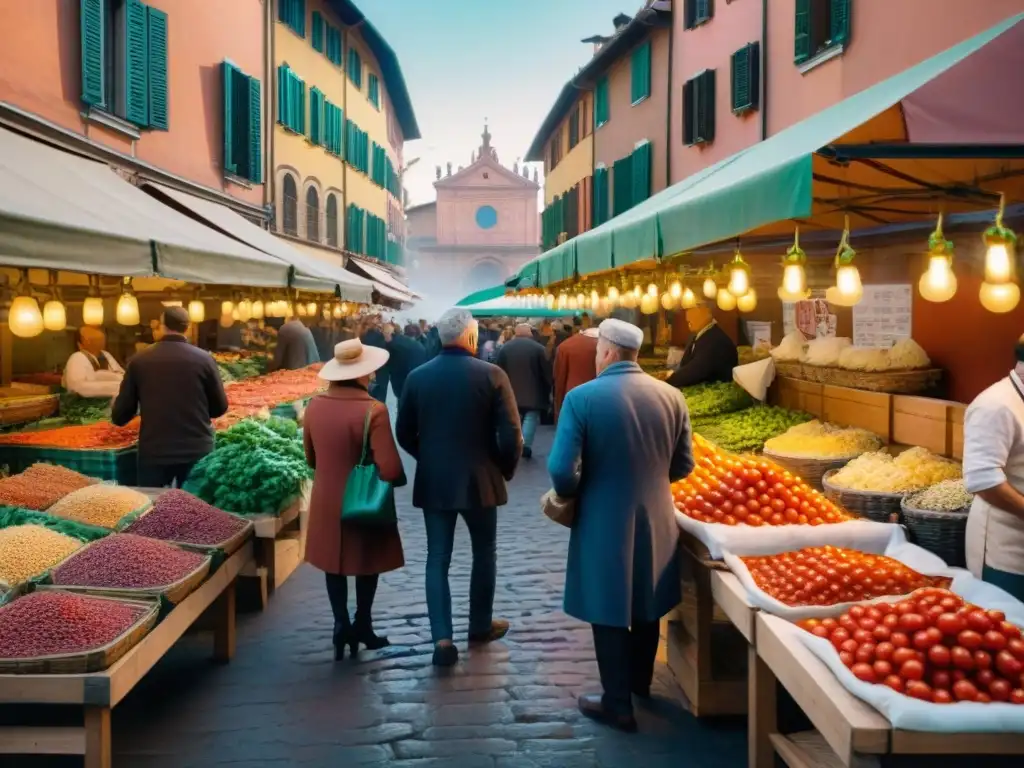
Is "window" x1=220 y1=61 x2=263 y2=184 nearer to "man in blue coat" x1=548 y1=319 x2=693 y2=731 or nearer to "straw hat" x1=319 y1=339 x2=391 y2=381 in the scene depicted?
"straw hat" x1=319 y1=339 x2=391 y2=381

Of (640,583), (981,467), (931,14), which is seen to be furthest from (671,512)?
(931,14)

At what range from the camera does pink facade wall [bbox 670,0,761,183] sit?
568 inches

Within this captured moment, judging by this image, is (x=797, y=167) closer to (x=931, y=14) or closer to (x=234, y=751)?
(x=234, y=751)

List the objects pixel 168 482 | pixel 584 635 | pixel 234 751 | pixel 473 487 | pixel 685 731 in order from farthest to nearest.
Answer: pixel 168 482 → pixel 584 635 → pixel 473 487 → pixel 685 731 → pixel 234 751

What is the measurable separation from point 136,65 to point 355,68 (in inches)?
647

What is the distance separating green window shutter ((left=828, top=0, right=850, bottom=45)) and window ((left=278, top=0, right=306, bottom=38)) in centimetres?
1240

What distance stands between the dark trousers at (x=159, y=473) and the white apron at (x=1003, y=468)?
5.08m

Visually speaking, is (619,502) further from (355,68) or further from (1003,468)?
(355,68)

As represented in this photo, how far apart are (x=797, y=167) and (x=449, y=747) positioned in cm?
297

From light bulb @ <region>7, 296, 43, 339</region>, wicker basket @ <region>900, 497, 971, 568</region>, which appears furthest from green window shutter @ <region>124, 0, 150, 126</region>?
wicker basket @ <region>900, 497, 971, 568</region>

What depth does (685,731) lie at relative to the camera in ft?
14.9

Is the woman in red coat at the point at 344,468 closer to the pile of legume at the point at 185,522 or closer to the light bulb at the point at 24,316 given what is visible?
the pile of legume at the point at 185,522

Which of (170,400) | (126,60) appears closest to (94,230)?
(170,400)

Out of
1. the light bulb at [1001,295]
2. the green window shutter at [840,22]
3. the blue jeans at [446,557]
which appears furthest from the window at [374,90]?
the light bulb at [1001,295]
